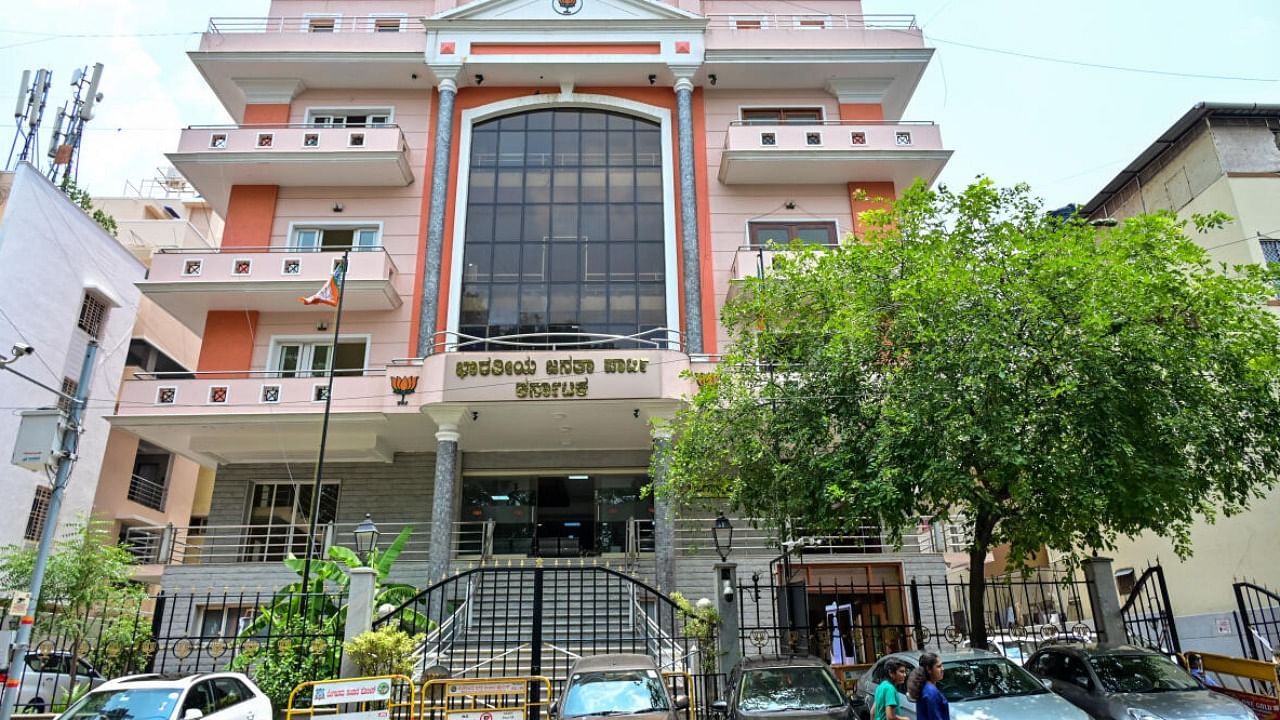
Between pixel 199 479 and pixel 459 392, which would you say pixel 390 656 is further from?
pixel 199 479

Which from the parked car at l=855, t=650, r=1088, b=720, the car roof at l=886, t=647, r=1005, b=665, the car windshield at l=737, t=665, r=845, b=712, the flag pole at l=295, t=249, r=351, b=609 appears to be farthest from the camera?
the flag pole at l=295, t=249, r=351, b=609

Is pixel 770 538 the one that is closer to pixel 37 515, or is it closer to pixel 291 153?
pixel 291 153

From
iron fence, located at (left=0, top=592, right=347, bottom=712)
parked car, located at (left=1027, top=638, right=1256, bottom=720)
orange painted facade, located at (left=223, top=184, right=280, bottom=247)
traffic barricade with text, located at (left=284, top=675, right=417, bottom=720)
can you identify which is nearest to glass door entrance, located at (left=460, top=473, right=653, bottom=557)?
iron fence, located at (left=0, top=592, right=347, bottom=712)

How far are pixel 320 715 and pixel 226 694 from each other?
1.47m

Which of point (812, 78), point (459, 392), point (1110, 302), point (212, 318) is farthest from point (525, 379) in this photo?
point (812, 78)

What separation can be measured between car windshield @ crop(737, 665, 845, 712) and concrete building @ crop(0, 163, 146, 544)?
76.7 ft

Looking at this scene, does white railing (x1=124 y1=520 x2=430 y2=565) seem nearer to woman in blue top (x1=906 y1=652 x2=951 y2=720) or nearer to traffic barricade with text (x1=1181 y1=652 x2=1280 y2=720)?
woman in blue top (x1=906 y1=652 x2=951 y2=720)

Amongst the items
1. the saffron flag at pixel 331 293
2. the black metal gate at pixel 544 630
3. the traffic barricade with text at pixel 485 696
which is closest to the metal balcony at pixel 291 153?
the saffron flag at pixel 331 293

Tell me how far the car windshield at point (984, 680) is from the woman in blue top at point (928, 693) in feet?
6.27

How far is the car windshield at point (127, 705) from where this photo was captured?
9867 mm

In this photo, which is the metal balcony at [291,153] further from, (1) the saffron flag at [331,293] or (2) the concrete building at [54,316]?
(2) the concrete building at [54,316]

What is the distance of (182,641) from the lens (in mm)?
13961

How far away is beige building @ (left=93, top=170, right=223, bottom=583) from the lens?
29.8m

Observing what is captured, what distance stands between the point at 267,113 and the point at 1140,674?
26367 millimetres
